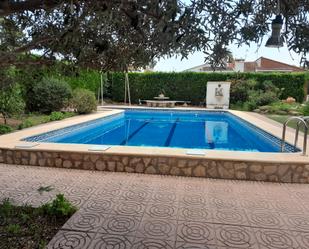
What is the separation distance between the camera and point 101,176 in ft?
19.5

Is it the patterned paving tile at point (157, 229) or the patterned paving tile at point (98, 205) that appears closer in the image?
the patterned paving tile at point (157, 229)

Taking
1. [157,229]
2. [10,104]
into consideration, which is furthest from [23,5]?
[10,104]

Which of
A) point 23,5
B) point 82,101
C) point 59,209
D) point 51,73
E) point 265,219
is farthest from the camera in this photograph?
point 82,101

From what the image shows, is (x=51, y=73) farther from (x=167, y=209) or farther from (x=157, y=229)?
(x=167, y=209)

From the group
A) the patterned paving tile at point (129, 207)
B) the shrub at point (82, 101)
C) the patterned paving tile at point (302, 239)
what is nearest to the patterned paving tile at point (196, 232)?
the patterned paving tile at point (129, 207)

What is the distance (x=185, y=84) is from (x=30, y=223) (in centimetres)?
1859

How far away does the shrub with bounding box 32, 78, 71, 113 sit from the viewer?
523 inches

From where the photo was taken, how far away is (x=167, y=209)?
4.31 m

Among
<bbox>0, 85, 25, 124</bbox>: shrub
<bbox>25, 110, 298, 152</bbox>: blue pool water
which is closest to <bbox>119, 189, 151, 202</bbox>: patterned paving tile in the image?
<bbox>25, 110, 298, 152</bbox>: blue pool water

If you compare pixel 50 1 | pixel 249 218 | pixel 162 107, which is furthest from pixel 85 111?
pixel 50 1

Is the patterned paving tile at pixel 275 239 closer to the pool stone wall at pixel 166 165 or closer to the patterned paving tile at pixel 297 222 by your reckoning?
the patterned paving tile at pixel 297 222

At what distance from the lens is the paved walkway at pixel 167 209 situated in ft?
11.2

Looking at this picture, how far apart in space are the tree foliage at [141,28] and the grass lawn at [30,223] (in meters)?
1.95

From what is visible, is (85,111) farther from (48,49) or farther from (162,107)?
(48,49)
